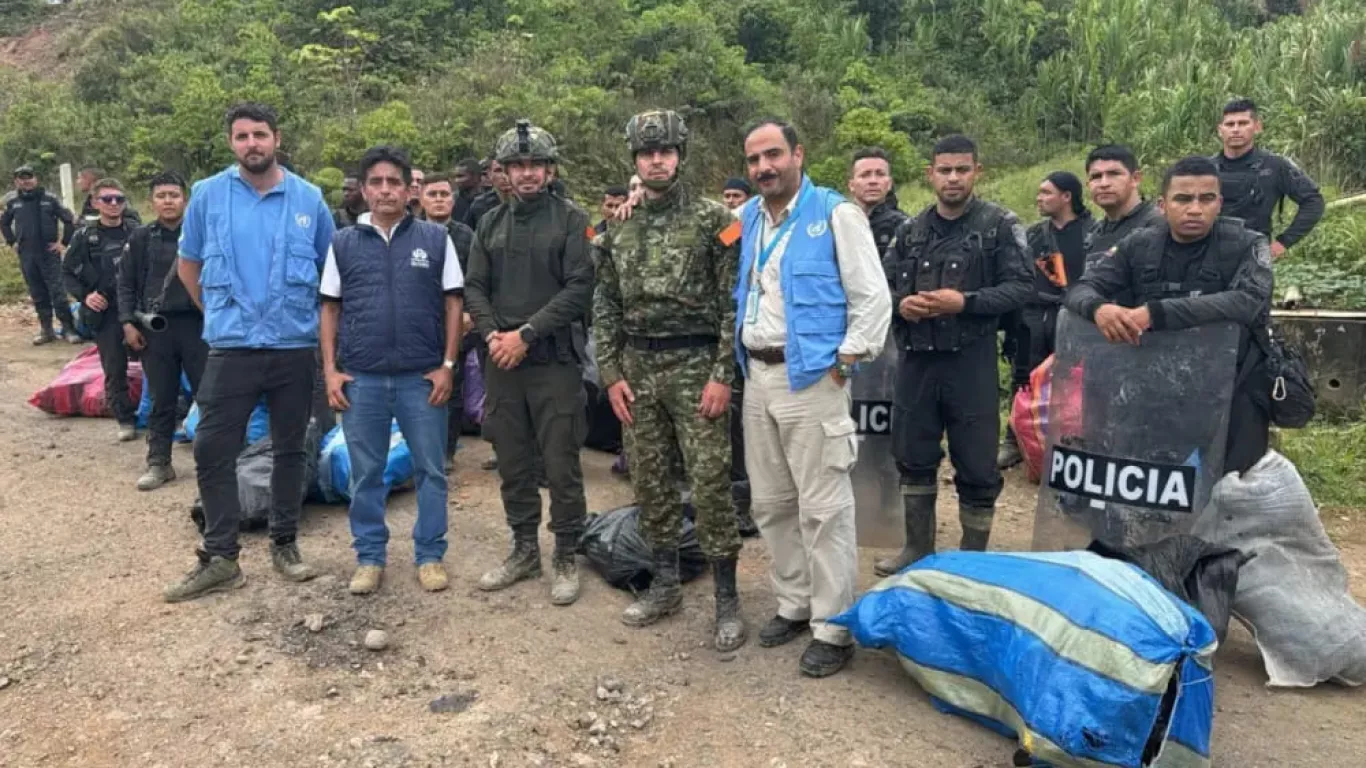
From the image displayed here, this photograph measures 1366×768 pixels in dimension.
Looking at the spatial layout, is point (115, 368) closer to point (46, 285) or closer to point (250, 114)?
point (250, 114)

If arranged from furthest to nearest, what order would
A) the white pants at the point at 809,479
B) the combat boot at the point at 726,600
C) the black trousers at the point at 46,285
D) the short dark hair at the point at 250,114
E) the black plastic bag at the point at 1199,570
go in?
the black trousers at the point at 46,285
the short dark hair at the point at 250,114
the combat boot at the point at 726,600
the white pants at the point at 809,479
the black plastic bag at the point at 1199,570

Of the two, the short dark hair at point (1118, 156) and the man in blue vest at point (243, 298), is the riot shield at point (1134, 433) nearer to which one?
the short dark hair at point (1118, 156)

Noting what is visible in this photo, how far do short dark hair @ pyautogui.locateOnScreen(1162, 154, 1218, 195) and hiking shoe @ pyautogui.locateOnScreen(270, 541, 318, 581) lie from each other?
390 centimetres

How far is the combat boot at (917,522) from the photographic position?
4.29 metres

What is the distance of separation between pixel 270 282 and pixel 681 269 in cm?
182

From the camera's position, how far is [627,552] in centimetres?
423

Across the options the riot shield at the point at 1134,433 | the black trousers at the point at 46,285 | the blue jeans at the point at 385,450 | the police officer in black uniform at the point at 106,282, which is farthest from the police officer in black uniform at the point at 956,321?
the black trousers at the point at 46,285

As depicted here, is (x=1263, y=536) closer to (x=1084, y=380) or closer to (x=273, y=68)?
(x=1084, y=380)

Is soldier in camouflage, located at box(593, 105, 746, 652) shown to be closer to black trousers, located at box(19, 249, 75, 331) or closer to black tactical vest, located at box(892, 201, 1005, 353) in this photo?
black tactical vest, located at box(892, 201, 1005, 353)

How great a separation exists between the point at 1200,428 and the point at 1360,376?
12.3 feet

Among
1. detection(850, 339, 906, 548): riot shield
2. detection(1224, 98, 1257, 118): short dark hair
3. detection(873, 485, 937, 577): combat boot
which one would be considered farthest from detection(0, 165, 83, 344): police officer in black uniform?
detection(1224, 98, 1257, 118): short dark hair

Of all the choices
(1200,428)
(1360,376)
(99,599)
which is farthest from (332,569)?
(1360,376)

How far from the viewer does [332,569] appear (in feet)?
14.9

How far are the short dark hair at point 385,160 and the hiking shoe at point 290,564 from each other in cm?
172
